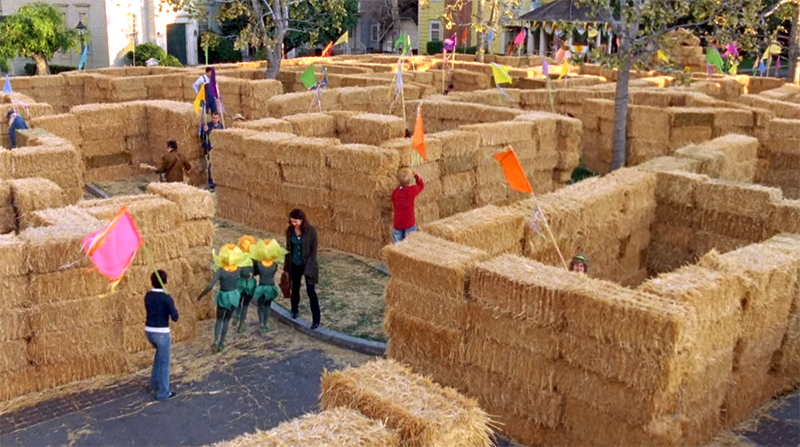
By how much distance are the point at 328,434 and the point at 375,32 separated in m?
62.8

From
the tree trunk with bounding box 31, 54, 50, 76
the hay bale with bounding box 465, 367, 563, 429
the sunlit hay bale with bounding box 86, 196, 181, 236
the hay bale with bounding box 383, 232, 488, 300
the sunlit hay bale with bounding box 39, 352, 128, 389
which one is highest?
the tree trunk with bounding box 31, 54, 50, 76

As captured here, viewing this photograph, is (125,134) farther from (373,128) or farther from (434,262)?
(434,262)

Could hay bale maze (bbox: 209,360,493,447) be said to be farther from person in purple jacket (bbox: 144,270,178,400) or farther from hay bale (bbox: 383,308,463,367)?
person in purple jacket (bbox: 144,270,178,400)

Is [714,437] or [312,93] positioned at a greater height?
[312,93]

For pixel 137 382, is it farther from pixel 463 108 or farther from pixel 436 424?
pixel 463 108

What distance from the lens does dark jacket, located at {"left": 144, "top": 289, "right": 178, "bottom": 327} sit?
1038cm

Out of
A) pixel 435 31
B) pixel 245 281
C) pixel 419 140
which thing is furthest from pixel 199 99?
pixel 435 31

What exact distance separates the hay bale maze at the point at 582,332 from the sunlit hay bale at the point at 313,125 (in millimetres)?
8442

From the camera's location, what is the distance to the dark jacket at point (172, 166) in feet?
59.6

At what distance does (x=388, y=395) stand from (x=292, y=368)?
535 centimetres

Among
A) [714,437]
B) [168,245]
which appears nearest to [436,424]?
[714,437]

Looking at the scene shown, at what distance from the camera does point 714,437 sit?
31.8 ft

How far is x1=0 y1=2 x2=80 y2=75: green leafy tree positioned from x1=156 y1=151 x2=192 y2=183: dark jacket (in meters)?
26.5

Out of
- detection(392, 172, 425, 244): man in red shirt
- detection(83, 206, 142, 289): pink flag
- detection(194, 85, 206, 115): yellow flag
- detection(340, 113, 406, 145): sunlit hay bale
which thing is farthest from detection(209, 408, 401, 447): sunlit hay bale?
detection(194, 85, 206, 115): yellow flag
